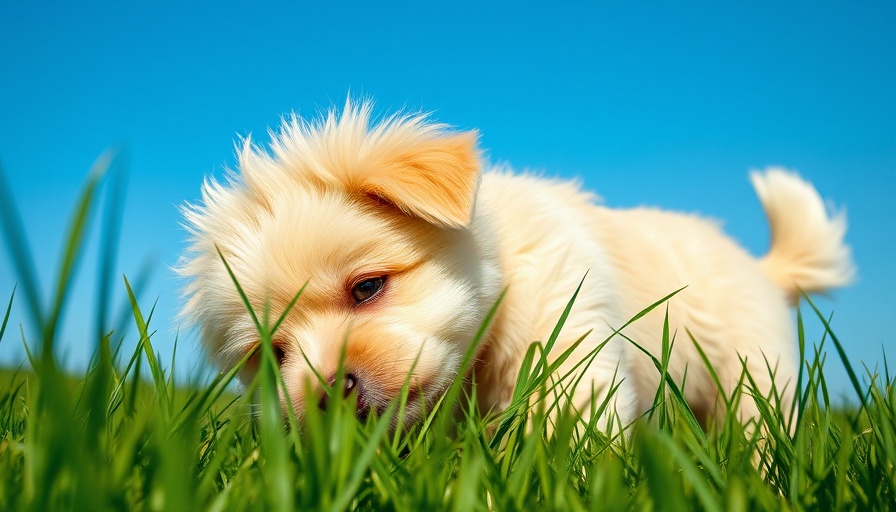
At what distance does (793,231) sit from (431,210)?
330 centimetres

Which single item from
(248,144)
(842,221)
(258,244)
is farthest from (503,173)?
(842,221)

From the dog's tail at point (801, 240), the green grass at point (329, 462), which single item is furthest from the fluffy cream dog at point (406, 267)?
A: the dog's tail at point (801, 240)

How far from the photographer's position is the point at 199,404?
1145mm

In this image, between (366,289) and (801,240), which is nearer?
(366,289)

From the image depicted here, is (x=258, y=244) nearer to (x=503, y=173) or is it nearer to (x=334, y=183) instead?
(x=334, y=183)

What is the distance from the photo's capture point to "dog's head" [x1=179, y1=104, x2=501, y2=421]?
2.17m

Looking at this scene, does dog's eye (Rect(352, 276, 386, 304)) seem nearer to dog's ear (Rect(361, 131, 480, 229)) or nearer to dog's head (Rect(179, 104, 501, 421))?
dog's head (Rect(179, 104, 501, 421))

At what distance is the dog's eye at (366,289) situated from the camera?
2.31m

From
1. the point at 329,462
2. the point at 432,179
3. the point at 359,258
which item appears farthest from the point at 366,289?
the point at 329,462

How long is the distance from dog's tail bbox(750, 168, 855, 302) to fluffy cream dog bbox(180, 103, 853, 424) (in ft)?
4.92

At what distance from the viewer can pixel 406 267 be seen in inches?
93.3

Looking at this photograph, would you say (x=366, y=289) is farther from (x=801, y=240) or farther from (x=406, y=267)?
(x=801, y=240)

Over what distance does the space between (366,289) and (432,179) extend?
0.44m

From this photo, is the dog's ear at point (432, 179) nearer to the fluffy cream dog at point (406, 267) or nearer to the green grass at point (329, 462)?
the fluffy cream dog at point (406, 267)
